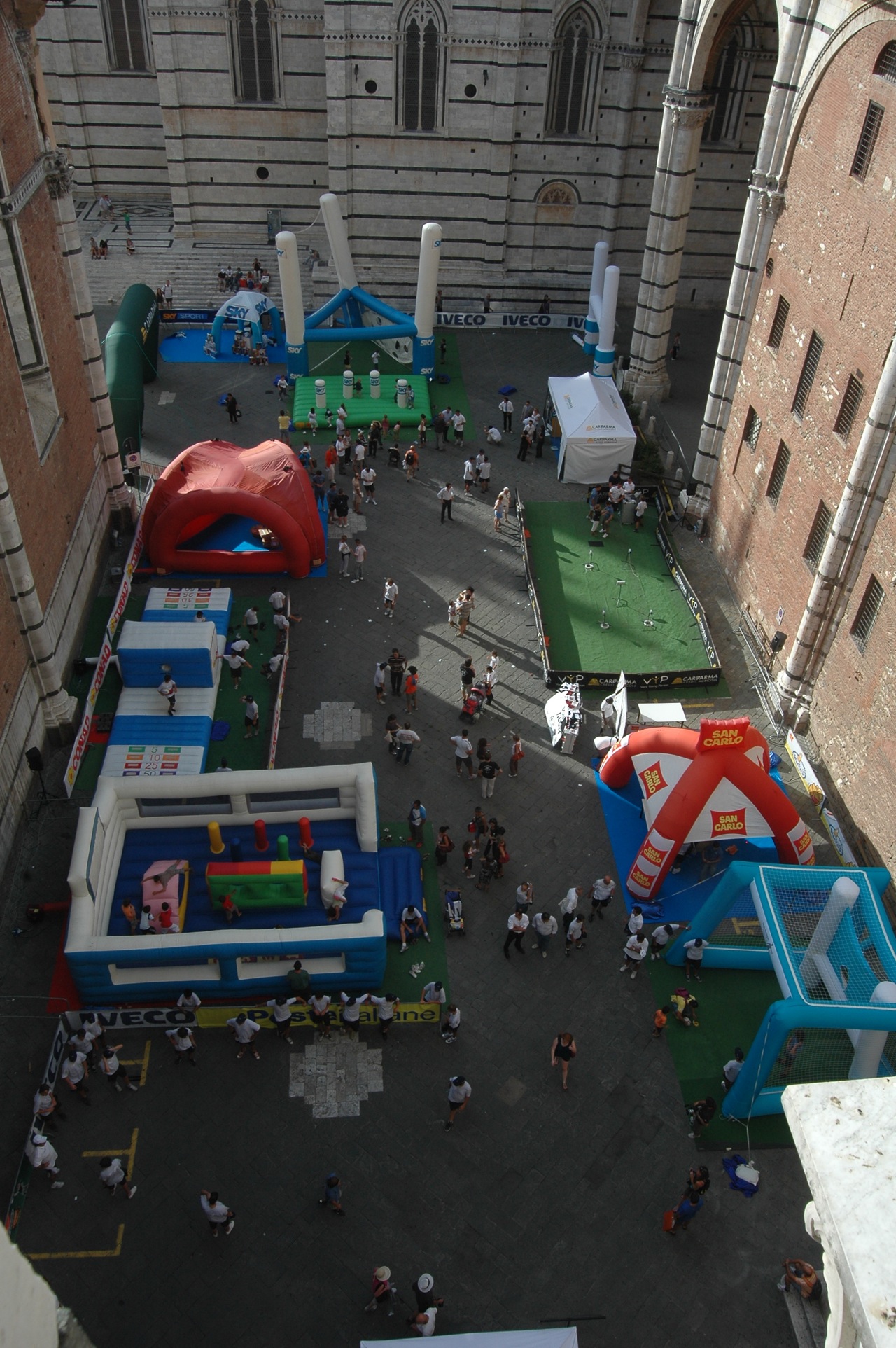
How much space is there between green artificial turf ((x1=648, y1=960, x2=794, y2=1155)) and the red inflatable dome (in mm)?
14977

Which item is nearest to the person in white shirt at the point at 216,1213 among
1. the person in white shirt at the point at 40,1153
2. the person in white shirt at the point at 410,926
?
the person in white shirt at the point at 40,1153

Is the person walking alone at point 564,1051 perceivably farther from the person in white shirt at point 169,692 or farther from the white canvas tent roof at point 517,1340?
the person in white shirt at point 169,692

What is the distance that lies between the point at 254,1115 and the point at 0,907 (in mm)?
6740

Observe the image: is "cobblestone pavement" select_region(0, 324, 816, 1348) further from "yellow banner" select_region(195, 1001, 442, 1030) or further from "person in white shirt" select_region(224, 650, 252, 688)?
"person in white shirt" select_region(224, 650, 252, 688)

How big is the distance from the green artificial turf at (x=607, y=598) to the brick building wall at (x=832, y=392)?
221cm

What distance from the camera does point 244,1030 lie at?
19000 mm

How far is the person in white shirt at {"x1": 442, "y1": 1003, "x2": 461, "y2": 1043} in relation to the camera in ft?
63.4

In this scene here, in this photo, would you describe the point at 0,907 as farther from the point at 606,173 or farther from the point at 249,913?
the point at 606,173

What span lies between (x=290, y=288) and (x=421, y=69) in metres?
10.4

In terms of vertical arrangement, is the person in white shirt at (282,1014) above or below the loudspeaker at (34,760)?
below

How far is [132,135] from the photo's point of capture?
44.8 meters

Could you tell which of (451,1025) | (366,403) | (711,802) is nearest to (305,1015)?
(451,1025)

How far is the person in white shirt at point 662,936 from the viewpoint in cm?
2127

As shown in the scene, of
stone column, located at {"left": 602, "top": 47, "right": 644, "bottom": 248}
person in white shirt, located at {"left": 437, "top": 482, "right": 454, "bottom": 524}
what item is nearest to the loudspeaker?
person in white shirt, located at {"left": 437, "top": 482, "right": 454, "bottom": 524}
